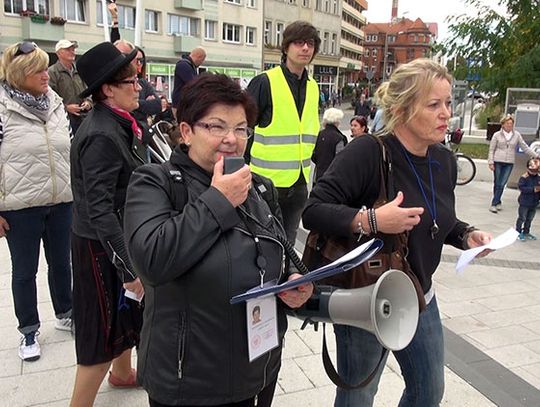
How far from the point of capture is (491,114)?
64.0 feet

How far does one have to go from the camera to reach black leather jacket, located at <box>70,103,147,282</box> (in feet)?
7.54

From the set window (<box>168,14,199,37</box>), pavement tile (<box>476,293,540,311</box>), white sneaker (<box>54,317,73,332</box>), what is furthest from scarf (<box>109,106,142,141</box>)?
window (<box>168,14,199,37</box>)

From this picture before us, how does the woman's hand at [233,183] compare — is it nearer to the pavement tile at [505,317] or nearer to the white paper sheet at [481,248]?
the white paper sheet at [481,248]

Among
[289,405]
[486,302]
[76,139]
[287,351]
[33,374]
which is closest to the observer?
[76,139]

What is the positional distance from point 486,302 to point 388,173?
321 cm

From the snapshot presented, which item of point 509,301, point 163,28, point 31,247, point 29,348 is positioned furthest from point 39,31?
point 509,301

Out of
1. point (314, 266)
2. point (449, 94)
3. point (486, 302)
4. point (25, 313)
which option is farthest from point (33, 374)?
point (486, 302)

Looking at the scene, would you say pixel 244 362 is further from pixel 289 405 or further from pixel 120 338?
pixel 289 405

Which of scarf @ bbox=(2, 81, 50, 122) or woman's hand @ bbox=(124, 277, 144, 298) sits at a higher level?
scarf @ bbox=(2, 81, 50, 122)

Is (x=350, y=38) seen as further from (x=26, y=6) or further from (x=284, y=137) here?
(x=284, y=137)

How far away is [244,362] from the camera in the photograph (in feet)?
5.20

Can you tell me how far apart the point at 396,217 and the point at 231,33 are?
40.4 m

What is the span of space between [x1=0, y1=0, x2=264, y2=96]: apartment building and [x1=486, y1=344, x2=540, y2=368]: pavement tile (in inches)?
756

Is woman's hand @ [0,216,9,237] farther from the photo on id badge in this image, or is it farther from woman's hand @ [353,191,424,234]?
woman's hand @ [353,191,424,234]
